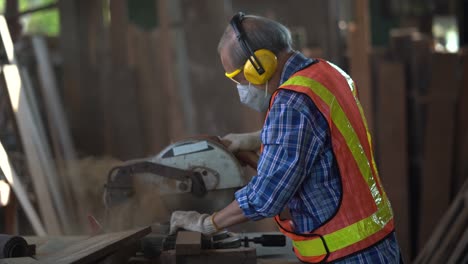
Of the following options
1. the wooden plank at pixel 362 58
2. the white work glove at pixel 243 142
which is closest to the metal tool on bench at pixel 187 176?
the white work glove at pixel 243 142

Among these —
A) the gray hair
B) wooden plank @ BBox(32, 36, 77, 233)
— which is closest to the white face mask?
the gray hair

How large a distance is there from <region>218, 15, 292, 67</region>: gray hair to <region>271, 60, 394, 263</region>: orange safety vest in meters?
0.13

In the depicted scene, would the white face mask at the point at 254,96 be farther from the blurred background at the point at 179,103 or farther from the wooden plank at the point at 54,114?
the wooden plank at the point at 54,114

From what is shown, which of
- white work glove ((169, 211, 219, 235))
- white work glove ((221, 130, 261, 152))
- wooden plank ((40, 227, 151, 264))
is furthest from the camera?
white work glove ((221, 130, 261, 152))

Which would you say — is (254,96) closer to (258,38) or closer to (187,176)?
(258,38)

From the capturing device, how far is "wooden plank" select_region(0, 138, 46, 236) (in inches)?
171

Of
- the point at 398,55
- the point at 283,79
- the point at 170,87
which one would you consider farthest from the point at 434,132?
the point at 283,79

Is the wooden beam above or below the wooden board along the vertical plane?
below

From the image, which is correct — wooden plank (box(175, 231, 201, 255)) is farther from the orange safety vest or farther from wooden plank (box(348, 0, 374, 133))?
wooden plank (box(348, 0, 374, 133))

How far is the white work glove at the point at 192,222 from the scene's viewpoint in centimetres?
275

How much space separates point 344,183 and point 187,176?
740 mm

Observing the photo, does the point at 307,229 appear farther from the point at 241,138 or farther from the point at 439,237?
the point at 439,237

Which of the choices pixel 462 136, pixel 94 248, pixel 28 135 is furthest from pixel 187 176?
pixel 462 136

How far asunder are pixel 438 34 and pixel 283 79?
9.26m
